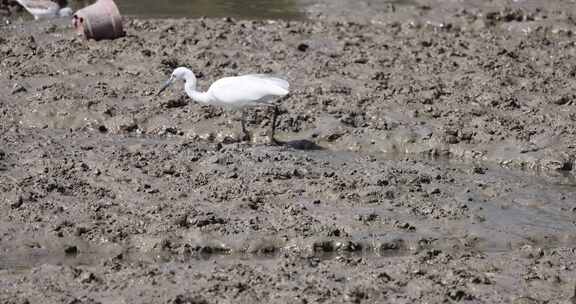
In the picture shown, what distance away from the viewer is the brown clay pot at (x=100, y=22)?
13.7 metres

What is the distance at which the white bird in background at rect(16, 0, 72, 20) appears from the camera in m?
15.8

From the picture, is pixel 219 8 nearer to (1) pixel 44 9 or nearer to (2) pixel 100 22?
(1) pixel 44 9

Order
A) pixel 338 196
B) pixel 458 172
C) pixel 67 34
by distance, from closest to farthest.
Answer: pixel 338 196 < pixel 458 172 < pixel 67 34

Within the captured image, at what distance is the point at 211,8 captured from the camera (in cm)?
1725

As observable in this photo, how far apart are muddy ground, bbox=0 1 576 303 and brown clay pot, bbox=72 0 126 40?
0.59 ft

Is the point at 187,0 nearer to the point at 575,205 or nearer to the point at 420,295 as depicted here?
the point at 575,205

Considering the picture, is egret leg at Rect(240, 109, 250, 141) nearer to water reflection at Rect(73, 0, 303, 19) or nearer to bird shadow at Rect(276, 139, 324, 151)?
bird shadow at Rect(276, 139, 324, 151)

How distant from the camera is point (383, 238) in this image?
861cm

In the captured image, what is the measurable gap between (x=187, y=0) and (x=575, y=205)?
9784 millimetres

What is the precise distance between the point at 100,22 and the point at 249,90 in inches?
153

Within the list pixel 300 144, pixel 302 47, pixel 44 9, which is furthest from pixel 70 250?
pixel 44 9

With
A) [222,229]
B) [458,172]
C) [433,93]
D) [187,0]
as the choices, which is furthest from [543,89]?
[187,0]

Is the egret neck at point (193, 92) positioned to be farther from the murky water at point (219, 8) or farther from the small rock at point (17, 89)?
the murky water at point (219, 8)

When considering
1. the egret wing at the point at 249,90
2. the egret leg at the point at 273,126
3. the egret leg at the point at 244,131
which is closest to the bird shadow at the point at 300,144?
the egret leg at the point at 273,126
